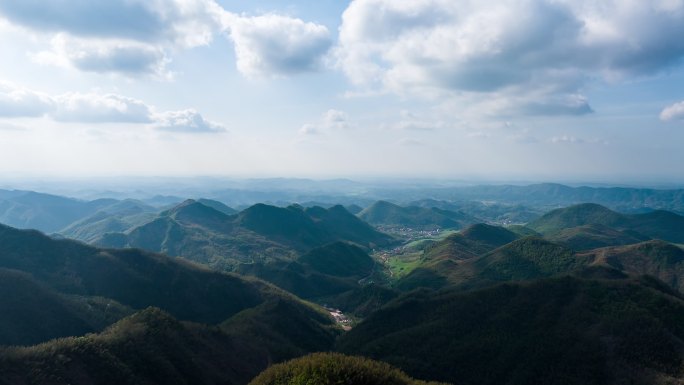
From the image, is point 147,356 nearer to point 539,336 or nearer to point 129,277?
point 129,277

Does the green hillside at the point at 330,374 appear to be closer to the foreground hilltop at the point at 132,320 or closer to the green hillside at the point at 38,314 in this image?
the foreground hilltop at the point at 132,320

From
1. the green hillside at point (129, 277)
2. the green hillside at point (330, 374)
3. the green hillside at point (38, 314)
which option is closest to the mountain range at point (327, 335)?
the green hillside at point (330, 374)

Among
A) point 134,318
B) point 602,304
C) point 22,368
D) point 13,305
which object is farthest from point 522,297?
point 13,305

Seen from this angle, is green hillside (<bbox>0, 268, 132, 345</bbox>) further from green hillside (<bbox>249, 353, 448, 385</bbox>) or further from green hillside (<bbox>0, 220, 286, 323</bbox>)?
green hillside (<bbox>249, 353, 448, 385</bbox>)

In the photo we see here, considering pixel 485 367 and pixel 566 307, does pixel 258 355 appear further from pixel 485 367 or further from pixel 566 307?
pixel 566 307

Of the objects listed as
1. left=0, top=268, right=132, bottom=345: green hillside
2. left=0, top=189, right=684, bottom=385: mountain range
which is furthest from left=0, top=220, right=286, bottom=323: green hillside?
left=0, top=268, right=132, bottom=345: green hillside

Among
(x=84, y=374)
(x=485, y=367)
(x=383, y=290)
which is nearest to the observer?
(x=84, y=374)

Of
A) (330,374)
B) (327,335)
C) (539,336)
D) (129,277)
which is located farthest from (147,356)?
(539,336)
